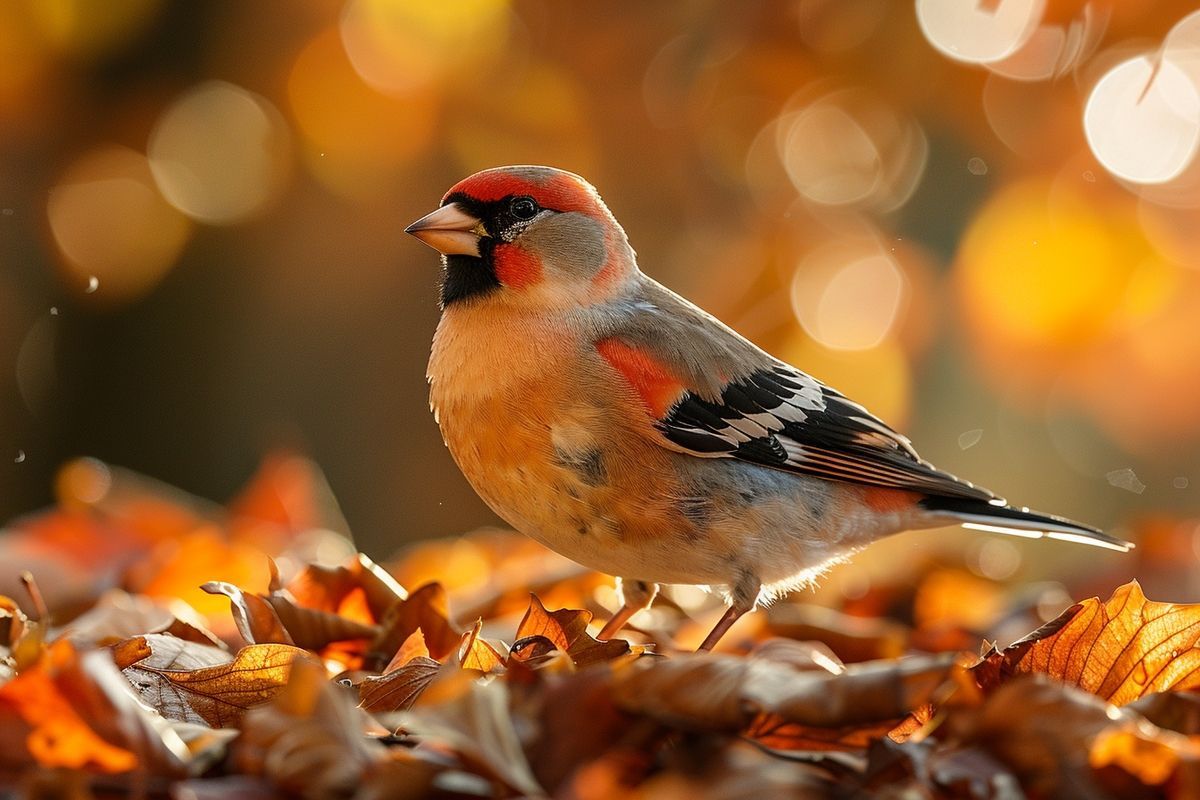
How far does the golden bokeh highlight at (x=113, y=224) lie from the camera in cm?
634

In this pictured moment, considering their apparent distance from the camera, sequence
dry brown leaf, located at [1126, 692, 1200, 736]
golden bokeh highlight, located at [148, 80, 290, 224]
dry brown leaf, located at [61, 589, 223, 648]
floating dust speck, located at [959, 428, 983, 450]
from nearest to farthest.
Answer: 1. dry brown leaf, located at [1126, 692, 1200, 736]
2. dry brown leaf, located at [61, 589, 223, 648]
3. golden bokeh highlight, located at [148, 80, 290, 224]
4. floating dust speck, located at [959, 428, 983, 450]

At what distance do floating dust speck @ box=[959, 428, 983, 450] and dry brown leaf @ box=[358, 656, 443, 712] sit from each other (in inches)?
280

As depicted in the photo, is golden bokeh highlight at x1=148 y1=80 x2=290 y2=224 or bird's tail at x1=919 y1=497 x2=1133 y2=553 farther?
golden bokeh highlight at x1=148 y1=80 x2=290 y2=224

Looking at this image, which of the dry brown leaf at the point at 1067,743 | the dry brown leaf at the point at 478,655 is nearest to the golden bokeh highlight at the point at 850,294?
the dry brown leaf at the point at 478,655

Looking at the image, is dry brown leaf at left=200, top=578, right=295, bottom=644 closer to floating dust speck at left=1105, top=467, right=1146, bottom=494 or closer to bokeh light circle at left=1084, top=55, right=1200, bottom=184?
bokeh light circle at left=1084, top=55, right=1200, bottom=184

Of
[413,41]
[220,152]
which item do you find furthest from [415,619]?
[220,152]

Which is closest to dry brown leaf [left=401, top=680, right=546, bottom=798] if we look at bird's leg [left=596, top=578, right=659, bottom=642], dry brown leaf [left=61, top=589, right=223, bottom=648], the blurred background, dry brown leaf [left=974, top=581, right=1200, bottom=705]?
dry brown leaf [left=974, top=581, right=1200, bottom=705]

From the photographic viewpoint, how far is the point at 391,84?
602 centimetres

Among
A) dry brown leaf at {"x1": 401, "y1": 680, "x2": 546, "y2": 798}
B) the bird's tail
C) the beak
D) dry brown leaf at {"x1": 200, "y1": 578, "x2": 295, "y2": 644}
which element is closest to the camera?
dry brown leaf at {"x1": 401, "y1": 680, "x2": 546, "y2": 798}

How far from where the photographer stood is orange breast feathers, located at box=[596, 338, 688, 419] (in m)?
2.96

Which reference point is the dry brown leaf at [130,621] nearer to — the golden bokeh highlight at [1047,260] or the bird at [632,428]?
the bird at [632,428]

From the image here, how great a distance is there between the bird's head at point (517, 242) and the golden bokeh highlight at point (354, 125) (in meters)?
2.85

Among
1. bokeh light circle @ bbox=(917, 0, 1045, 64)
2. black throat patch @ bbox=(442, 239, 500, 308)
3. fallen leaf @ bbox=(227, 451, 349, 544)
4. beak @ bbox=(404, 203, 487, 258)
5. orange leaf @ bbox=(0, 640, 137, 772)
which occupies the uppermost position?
bokeh light circle @ bbox=(917, 0, 1045, 64)

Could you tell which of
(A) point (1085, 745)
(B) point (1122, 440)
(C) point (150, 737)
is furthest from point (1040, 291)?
(C) point (150, 737)
